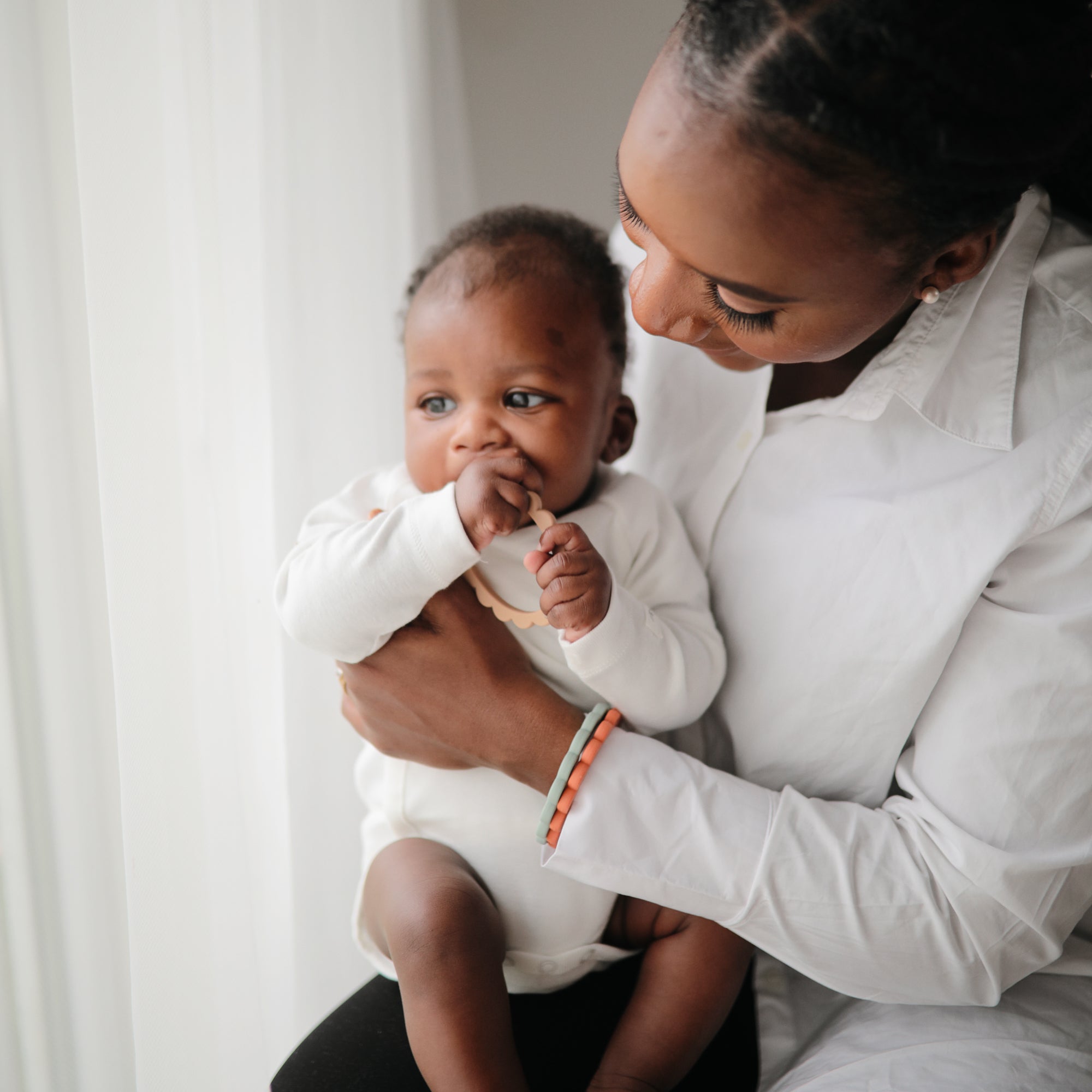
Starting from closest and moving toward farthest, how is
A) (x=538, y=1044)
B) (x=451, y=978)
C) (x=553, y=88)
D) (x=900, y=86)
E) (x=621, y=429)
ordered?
(x=900, y=86)
(x=451, y=978)
(x=538, y=1044)
(x=621, y=429)
(x=553, y=88)

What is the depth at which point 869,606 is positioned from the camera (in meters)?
0.99

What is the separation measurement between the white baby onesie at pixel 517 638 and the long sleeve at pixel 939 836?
0.34 ft

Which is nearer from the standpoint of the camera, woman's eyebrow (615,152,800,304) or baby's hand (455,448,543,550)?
woman's eyebrow (615,152,800,304)

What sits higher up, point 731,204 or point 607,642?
point 731,204

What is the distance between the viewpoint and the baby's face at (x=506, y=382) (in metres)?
1.06

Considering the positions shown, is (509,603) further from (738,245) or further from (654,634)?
(738,245)

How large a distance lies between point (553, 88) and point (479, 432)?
47.1 inches

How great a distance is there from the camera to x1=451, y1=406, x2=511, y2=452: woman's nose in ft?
3.44

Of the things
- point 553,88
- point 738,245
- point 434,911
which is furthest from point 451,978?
point 553,88

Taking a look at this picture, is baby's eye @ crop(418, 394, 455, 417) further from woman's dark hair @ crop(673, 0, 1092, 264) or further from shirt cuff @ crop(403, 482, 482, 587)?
woman's dark hair @ crop(673, 0, 1092, 264)

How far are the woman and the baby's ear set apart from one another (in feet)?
0.54

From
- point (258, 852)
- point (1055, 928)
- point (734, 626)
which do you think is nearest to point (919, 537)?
point (734, 626)

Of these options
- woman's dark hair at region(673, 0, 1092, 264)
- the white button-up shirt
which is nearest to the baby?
the white button-up shirt

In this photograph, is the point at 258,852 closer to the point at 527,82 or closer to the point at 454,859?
the point at 454,859
